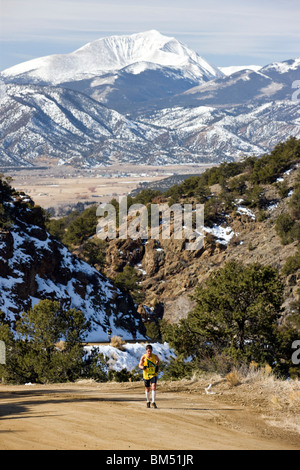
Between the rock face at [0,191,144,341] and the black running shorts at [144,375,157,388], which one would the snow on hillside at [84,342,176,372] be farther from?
the black running shorts at [144,375,157,388]

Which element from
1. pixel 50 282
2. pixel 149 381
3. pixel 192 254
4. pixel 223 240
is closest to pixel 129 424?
pixel 149 381

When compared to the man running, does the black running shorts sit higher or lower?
lower

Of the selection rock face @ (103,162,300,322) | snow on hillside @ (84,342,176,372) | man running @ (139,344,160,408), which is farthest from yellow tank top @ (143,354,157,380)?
rock face @ (103,162,300,322)

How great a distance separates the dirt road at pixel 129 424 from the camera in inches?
447

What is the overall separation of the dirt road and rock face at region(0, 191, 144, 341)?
99.8 ft

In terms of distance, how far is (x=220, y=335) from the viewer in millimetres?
25703

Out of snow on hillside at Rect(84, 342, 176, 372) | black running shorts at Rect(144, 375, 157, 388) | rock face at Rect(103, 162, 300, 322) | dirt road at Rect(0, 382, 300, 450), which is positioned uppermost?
rock face at Rect(103, 162, 300, 322)

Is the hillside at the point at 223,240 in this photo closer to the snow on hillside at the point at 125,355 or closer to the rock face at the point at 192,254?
the rock face at the point at 192,254

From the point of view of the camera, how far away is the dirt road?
1134 centimetres

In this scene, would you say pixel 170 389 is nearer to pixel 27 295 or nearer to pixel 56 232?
pixel 27 295

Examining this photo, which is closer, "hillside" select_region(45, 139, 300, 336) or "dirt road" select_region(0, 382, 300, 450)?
"dirt road" select_region(0, 382, 300, 450)

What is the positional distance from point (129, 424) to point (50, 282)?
1592 inches

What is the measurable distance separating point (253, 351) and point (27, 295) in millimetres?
28180
